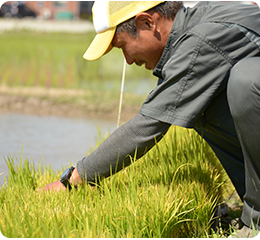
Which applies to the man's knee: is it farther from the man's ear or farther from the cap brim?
the cap brim

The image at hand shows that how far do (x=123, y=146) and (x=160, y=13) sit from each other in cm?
60

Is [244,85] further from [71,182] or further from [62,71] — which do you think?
[62,71]

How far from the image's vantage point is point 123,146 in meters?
1.48

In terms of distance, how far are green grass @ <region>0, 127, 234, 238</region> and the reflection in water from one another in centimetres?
85

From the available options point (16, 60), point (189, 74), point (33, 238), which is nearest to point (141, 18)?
point (189, 74)

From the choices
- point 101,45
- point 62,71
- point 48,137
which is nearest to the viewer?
point 101,45

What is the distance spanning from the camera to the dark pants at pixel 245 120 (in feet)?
4.45

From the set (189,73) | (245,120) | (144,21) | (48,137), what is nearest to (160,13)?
(144,21)

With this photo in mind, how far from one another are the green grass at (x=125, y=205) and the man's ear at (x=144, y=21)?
0.61m

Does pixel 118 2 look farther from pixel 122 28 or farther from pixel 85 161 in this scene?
pixel 85 161

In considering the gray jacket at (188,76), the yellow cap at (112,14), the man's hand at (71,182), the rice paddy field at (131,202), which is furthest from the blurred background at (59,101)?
the yellow cap at (112,14)

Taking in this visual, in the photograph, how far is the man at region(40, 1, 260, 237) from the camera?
1.36 metres

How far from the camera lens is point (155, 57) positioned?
5.27 feet

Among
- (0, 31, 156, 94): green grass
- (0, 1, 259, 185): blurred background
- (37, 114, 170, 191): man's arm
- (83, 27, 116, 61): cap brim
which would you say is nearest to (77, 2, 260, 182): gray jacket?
(37, 114, 170, 191): man's arm
